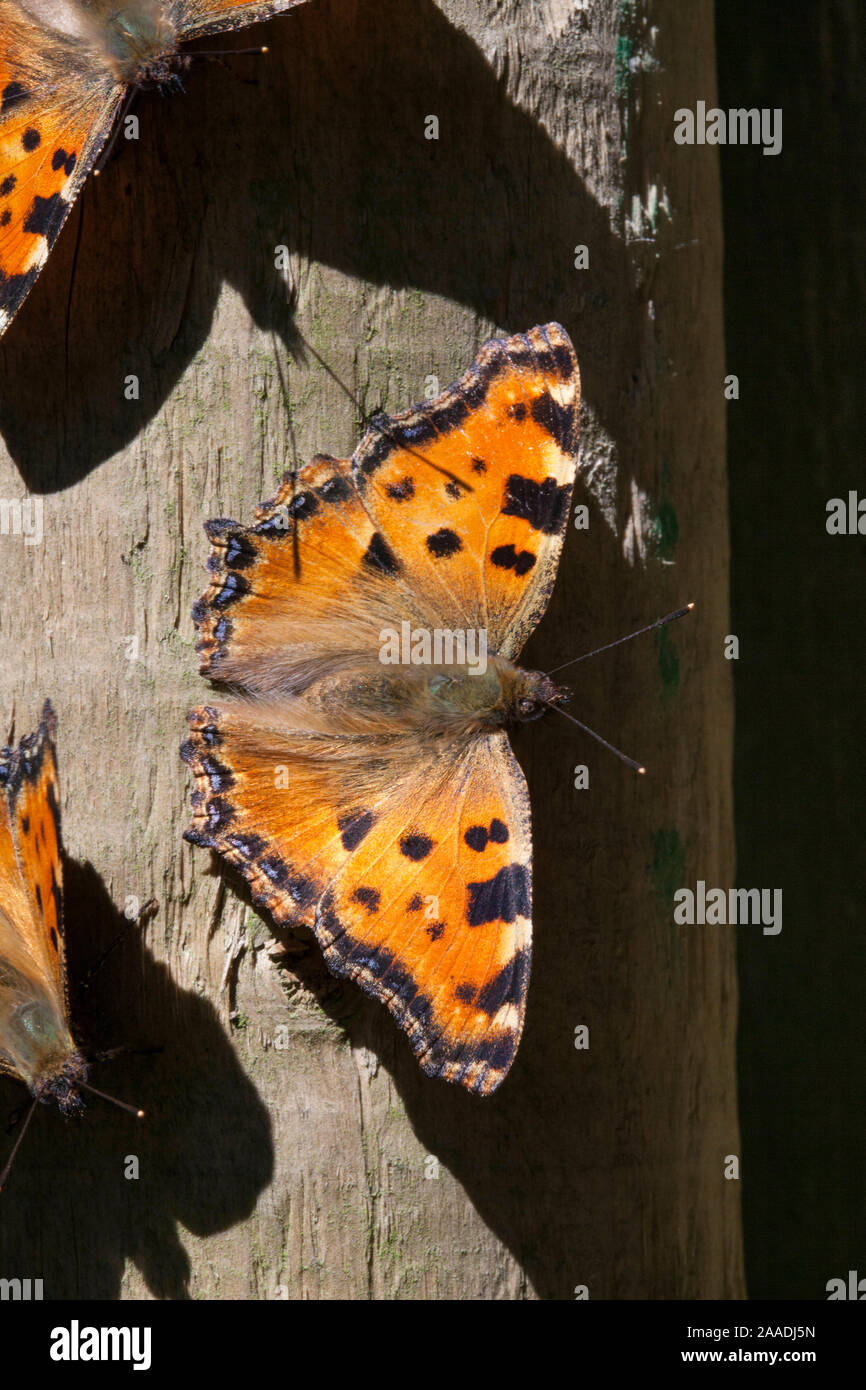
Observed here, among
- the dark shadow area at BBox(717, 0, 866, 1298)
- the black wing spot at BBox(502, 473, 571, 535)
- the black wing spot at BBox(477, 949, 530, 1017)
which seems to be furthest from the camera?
the dark shadow area at BBox(717, 0, 866, 1298)

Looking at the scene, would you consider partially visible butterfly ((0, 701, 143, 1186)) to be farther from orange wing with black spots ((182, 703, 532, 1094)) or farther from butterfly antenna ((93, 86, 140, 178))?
butterfly antenna ((93, 86, 140, 178))

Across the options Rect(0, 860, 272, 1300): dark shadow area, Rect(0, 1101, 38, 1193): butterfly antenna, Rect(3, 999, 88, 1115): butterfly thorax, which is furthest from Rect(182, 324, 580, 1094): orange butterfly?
Rect(0, 1101, 38, 1193): butterfly antenna

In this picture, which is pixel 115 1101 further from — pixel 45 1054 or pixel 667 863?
pixel 667 863

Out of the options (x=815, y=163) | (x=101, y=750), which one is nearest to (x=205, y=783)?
(x=101, y=750)

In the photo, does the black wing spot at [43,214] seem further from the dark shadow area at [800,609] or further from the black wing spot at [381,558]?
the dark shadow area at [800,609]

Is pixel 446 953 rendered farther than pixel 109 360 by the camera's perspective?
No

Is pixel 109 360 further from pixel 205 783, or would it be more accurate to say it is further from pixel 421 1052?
pixel 421 1052
